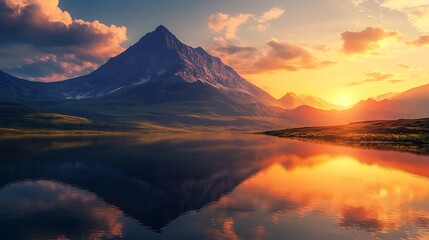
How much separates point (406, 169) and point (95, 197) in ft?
180

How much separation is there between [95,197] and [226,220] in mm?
18750

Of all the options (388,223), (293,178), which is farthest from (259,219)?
(293,178)

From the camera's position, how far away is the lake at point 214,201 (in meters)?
31.9

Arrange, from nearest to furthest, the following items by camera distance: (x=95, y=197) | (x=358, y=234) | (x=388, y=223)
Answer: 1. (x=358, y=234)
2. (x=388, y=223)
3. (x=95, y=197)

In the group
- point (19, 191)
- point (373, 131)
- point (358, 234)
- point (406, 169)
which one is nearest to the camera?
point (358, 234)

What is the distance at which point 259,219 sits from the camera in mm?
35625

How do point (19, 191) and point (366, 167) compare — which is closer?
point (19, 191)

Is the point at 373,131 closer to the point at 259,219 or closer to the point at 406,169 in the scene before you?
the point at 406,169

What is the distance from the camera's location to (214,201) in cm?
4375

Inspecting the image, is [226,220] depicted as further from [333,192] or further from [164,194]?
[333,192]

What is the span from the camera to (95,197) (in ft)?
148

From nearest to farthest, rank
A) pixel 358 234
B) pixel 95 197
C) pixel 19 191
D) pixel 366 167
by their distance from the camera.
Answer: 1. pixel 358 234
2. pixel 95 197
3. pixel 19 191
4. pixel 366 167

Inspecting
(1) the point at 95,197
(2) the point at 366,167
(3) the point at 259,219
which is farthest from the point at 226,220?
(2) the point at 366,167

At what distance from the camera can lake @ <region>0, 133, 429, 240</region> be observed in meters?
31.9
